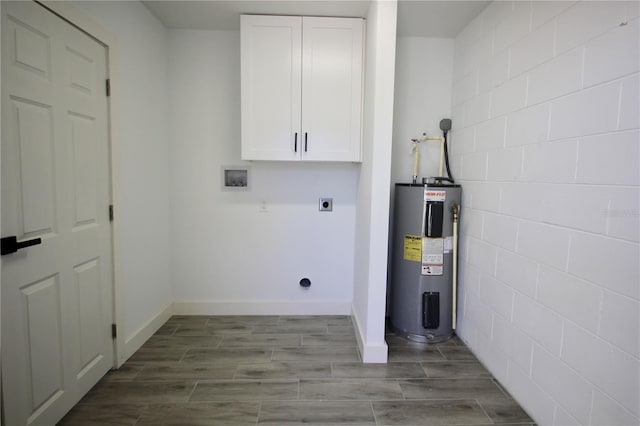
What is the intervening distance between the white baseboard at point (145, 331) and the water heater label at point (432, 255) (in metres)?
2.26

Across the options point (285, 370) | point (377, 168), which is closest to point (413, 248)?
point (377, 168)

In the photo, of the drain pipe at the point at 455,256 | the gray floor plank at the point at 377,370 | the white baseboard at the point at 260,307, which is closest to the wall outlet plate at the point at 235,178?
the white baseboard at the point at 260,307

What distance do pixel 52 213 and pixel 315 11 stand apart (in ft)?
7.27

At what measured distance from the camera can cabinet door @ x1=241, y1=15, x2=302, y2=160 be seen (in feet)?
7.72

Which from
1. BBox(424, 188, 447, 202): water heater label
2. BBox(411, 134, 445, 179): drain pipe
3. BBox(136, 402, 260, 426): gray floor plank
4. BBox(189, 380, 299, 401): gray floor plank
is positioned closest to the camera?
BBox(136, 402, 260, 426): gray floor plank

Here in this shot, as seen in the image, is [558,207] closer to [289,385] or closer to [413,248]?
[413,248]

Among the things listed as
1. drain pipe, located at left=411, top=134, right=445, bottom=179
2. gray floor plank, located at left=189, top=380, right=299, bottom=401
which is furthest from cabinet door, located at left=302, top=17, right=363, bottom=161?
Answer: gray floor plank, located at left=189, top=380, right=299, bottom=401

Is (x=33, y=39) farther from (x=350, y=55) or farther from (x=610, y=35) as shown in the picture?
(x=610, y=35)

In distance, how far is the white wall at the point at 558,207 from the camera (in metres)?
1.20

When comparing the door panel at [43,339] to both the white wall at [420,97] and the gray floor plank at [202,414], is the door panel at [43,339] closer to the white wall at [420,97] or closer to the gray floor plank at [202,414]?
the gray floor plank at [202,414]

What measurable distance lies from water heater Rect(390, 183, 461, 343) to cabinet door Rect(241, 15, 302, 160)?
1038 millimetres

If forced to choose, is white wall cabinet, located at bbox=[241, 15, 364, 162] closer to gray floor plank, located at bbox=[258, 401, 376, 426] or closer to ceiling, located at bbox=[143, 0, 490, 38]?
ceiling, located at bbox=[143, 0, 490, 38]

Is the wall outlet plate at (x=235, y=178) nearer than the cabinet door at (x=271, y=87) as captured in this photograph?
No

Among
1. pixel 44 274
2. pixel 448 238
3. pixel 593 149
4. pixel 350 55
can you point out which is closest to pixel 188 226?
pixel 44 274
